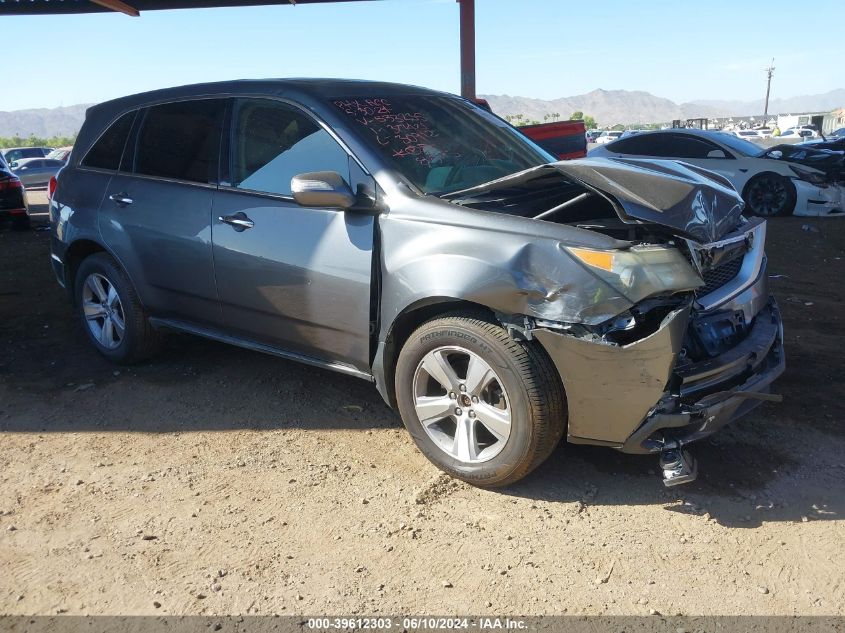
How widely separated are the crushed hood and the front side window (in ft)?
2.42

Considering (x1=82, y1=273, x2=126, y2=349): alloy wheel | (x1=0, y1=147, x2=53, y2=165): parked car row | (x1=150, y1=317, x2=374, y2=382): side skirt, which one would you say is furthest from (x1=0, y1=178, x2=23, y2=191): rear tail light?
(x1=0, y1=147, x2=53, y2=165): parked car row

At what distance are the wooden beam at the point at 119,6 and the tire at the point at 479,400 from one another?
40.6 ft

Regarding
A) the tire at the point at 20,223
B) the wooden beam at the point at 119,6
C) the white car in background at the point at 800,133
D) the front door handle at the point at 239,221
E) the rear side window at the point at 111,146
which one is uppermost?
the wooden beam at the point at 119,6

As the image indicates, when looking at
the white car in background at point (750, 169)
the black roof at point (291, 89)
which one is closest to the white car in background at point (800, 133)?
the white car in background at point (750, 169)

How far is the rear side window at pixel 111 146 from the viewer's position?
4871 mm

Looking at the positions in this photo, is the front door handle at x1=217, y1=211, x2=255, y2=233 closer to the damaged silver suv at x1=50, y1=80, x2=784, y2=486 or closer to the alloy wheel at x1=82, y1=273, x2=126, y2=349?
the damaged silver suv at x1=50, y1=80, x2=784, y2=486

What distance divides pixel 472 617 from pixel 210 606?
94 centimetres

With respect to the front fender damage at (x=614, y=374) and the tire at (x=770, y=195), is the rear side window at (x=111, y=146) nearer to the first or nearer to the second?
the front fender damage at (x=614, y=374)

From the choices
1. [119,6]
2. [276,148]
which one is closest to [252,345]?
[276,148]

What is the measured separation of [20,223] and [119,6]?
468 cm

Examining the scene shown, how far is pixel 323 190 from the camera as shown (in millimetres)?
3518

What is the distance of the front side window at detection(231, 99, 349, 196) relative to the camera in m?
3.81

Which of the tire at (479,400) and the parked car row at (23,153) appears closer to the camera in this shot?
the tire at (479,400)

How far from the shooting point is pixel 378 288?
3557 mm
